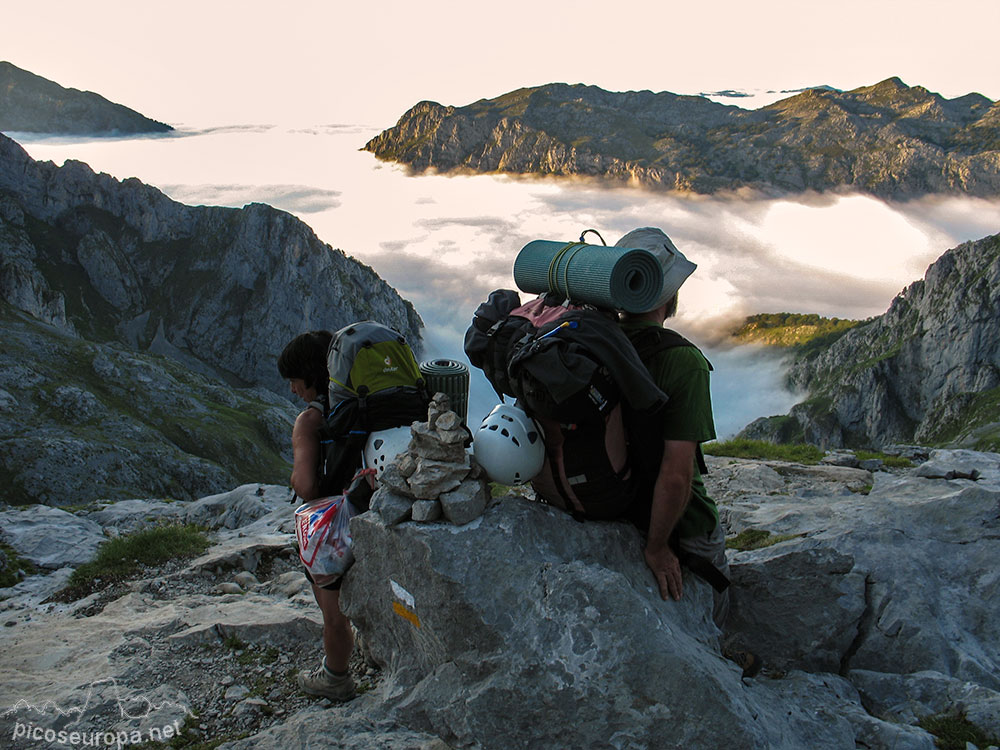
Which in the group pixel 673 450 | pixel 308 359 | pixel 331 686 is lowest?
pixel 331 686

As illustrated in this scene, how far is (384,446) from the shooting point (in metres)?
7.33

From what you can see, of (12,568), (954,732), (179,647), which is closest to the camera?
(954,732)

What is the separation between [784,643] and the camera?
8219mm

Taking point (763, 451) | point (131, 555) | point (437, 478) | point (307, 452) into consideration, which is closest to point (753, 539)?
point (437, 478)

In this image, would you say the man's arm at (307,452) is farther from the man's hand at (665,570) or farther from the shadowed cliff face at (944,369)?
the shadowed cliff face at (944,369)

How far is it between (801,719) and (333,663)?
4.97m

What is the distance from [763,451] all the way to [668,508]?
2022 centimetres

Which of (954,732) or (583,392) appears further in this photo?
(954,732)

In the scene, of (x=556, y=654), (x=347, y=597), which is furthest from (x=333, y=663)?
(x=556, y=654)

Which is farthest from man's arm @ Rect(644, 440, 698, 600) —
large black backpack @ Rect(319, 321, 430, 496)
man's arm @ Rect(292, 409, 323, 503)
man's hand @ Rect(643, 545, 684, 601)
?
man's arm @ Rect(292, 409, 323, 503)

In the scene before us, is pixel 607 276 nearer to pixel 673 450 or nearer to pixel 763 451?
pixel 673 450

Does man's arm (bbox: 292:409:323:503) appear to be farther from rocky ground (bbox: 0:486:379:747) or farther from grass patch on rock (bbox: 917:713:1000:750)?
grass patch on rock (bbox: 917:713:1000:750)

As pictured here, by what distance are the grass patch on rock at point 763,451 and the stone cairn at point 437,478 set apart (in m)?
19.2

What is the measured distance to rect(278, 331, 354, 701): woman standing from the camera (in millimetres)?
7516
